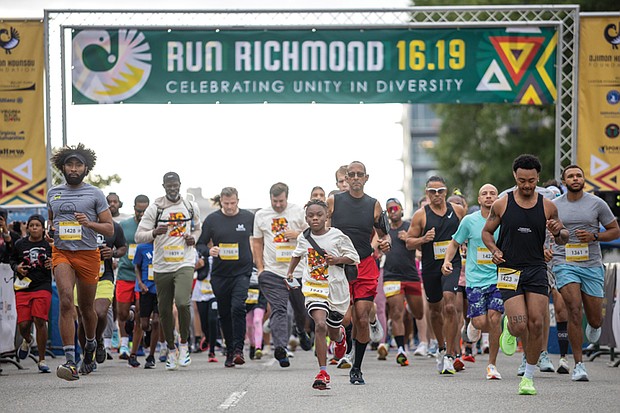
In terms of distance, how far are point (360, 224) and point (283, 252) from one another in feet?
8.42

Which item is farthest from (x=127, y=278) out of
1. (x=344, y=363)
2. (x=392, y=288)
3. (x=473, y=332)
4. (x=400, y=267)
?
(x=473, y=332)

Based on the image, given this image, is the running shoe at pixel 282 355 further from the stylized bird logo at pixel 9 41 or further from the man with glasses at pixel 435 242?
the stylized bird logo at pixel 9 41

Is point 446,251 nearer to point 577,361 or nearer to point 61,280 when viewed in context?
point 577,361

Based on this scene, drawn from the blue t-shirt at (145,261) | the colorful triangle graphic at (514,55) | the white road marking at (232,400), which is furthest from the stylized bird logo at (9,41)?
the white road marking at (232,400)

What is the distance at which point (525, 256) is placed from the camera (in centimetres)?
Result: 1232

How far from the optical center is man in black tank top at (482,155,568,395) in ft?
40.1

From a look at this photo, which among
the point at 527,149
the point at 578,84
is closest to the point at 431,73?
the point at 578,84

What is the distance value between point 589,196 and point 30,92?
9.33 metres

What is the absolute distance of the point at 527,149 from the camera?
51562mm

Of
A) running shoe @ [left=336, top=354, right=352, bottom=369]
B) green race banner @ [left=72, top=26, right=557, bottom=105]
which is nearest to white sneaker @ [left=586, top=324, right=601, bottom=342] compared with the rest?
running shoe @ [left=336, top=354, right=352, bottom=369]

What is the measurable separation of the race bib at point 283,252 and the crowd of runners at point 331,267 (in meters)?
0.01

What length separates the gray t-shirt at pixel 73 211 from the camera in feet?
46.2

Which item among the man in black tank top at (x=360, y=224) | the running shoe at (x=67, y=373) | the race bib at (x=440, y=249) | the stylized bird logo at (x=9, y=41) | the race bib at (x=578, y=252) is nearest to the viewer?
the running shoe at (x=67, y=373)

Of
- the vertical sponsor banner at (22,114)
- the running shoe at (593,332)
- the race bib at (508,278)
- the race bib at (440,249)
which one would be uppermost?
the vertical sponsor banner at (22,114)
